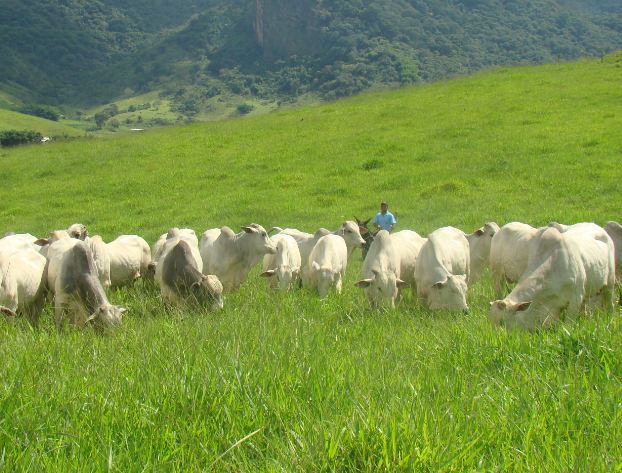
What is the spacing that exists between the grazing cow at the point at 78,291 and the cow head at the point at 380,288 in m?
3.48

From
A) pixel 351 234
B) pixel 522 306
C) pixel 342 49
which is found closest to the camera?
pixel 522 306

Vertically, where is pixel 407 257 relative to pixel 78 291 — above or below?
below

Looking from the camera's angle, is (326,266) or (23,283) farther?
(326,266)

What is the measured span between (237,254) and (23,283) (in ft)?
13.0

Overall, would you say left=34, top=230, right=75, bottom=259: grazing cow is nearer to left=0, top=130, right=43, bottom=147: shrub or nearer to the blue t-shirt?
the blue t-shirt

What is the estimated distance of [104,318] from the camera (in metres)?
7.87

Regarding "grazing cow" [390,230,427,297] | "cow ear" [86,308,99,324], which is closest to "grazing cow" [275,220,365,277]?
"grazing cow" [390,230,427,297]

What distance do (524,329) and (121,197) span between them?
69.3 ft

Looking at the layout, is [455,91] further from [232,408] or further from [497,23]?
[497,23]

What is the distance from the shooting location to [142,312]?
9539mm

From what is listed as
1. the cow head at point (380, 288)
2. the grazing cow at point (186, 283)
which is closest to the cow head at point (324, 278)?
the cow head at point (380, 288)

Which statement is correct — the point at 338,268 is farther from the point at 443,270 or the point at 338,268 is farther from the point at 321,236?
the point at 443,270

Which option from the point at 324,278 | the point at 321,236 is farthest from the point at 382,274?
the point at 321,236

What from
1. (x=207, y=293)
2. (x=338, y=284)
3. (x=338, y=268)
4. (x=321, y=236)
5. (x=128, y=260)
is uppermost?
(x=207, y=293)
